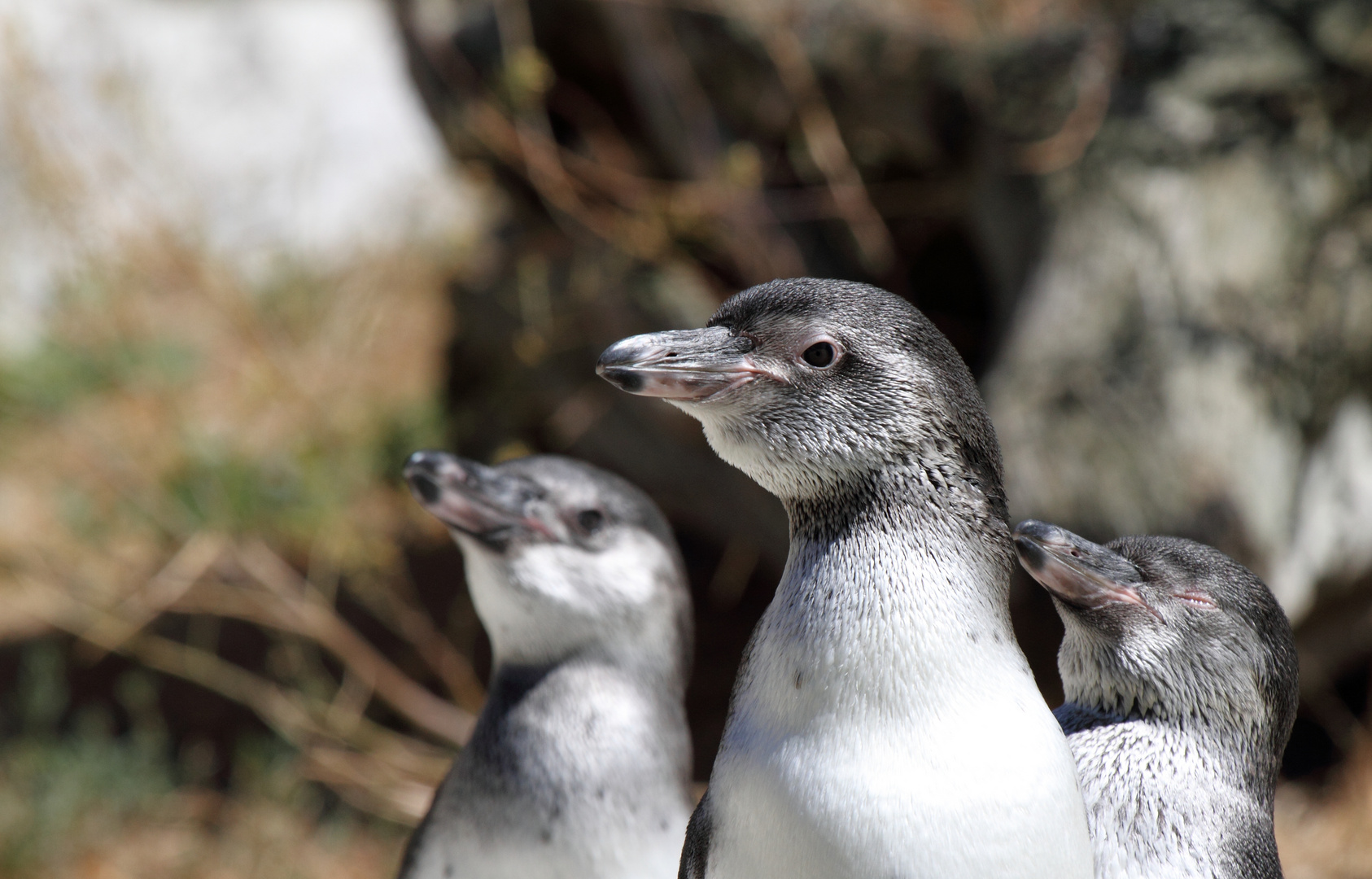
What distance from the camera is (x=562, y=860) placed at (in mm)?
1367

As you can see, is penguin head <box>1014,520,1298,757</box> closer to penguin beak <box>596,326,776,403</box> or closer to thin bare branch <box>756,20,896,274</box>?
penguin beak <box>596,326,776,403</box>

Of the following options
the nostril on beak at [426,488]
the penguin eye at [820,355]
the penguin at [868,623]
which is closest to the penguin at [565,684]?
the nostril on beak at [426,488]

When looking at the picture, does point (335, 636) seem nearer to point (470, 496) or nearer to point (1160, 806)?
point (470, 496)

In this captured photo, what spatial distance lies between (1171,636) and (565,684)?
0.74 metres

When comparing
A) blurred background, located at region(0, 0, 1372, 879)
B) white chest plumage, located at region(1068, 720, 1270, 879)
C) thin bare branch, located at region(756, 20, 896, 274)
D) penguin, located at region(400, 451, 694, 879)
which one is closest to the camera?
white chest plumage, located at region(1068, 720, 1270, 879)

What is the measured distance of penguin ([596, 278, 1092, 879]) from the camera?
0.90 meters

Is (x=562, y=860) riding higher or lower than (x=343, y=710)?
higher

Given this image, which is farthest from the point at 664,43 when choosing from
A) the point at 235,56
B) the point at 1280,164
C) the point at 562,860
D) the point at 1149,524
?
the point at 235,56

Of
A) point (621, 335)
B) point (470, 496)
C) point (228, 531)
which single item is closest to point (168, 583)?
point (228, 531)

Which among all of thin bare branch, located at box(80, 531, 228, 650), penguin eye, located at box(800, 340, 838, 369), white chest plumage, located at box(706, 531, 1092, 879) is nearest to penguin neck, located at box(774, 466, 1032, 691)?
white chest plumage, located at box(706, 531, 1092, 879)

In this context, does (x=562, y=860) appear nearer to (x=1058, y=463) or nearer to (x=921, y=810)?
(x=921, y=810)

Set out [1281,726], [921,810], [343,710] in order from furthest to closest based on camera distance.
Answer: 1. [343,710]
2. [1281,726]
3. [921,810]

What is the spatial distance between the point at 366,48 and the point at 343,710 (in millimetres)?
5504

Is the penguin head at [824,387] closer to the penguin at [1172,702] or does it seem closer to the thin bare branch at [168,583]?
the penguin at [1172,702]
